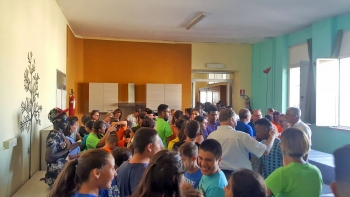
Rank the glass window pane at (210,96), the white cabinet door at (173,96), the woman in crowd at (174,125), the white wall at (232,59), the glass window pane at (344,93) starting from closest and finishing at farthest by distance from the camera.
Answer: the woman in crowd at (174,125), the glass window pane at (344,93), the white cabinet door at (173,96), the white wall at (232,59), the glass window pane at (210,96)

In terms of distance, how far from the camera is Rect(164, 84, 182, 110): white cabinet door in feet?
35.5

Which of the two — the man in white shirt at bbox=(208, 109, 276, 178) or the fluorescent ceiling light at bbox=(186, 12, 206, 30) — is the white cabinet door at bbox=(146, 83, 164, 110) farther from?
the man in white shirt at bbox=(208, 109, 276, 178)

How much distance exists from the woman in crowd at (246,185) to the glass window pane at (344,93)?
715 centimetres

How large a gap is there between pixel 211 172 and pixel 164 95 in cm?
857

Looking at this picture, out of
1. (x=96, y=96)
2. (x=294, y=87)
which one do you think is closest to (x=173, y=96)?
(x=96, y=96)

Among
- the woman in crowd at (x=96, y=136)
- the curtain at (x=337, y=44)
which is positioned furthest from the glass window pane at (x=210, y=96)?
the woman in crowd at (x=96, y=136)

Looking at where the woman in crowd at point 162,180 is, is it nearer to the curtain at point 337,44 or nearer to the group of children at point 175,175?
the group of children at point 175,175

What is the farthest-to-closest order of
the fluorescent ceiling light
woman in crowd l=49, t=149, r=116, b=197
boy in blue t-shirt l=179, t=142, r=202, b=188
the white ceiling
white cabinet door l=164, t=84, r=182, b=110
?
1. white cabinet door l=164, t=84, r=182, b=110
2. the fluorescent ceiling light
3. the white ceiling
4. boy in blue t-shirt l=179, t=142, r=202, b=188
5. woman in crowd l=49, t=149, r=116, b=197

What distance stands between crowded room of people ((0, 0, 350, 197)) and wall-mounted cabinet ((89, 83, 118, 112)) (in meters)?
0.04

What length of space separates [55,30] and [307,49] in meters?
6.63

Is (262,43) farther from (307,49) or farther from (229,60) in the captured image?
(307,49)

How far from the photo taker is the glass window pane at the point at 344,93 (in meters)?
7.75

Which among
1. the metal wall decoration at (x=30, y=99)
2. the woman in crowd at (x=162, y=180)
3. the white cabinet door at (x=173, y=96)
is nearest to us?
the woman in crowd at (x=162, y=180)

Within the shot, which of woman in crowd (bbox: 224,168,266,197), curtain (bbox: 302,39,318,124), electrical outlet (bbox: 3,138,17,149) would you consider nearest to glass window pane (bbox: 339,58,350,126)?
curtain (bbox: 302,39,318,124)
